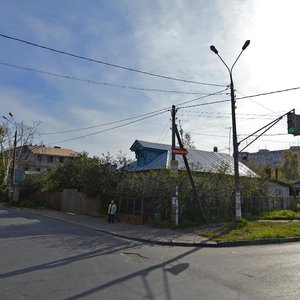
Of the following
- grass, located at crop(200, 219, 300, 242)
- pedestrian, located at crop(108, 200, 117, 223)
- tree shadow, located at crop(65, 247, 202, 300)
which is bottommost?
tree shadow, located at crop(65, 247, 202, 300)

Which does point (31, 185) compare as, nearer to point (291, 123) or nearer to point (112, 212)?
point (112, 212)

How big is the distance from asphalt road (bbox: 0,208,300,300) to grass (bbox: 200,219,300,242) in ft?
5.32

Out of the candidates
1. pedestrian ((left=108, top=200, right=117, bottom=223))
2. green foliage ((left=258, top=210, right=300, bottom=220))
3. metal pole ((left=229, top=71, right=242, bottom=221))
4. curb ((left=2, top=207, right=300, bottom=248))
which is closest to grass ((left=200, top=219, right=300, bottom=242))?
curb ((left=2, top=207, right=300, bottom=248))

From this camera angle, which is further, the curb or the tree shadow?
the curb

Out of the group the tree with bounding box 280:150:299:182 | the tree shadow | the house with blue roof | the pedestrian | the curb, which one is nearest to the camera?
the tree shadow

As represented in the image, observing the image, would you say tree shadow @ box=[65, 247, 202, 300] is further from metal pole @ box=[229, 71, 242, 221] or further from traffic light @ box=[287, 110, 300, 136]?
traffic light @ box=[287, 110, 300, 136]

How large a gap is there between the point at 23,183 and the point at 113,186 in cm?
2354

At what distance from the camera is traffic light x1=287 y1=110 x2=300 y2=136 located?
63.5 feet

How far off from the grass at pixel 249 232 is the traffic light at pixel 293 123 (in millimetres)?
4640

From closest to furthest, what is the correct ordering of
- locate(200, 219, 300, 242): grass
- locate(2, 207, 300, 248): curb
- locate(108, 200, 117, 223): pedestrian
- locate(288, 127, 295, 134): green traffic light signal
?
1. locate(2, 207, 300, 248): curb
2. locate(200, 219, 300, 242): grass
3. locate(288, 127, 295, 134): green traffic light signal
4. locate(108, 200, 117, 223): pedestrian

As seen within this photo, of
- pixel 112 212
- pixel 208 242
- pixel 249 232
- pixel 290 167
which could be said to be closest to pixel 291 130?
pixel 249 232

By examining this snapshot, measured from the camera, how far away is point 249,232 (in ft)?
60.0

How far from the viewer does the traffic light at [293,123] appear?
1936 centimetres

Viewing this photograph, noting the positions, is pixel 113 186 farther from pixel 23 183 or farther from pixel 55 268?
pixel 23 183
